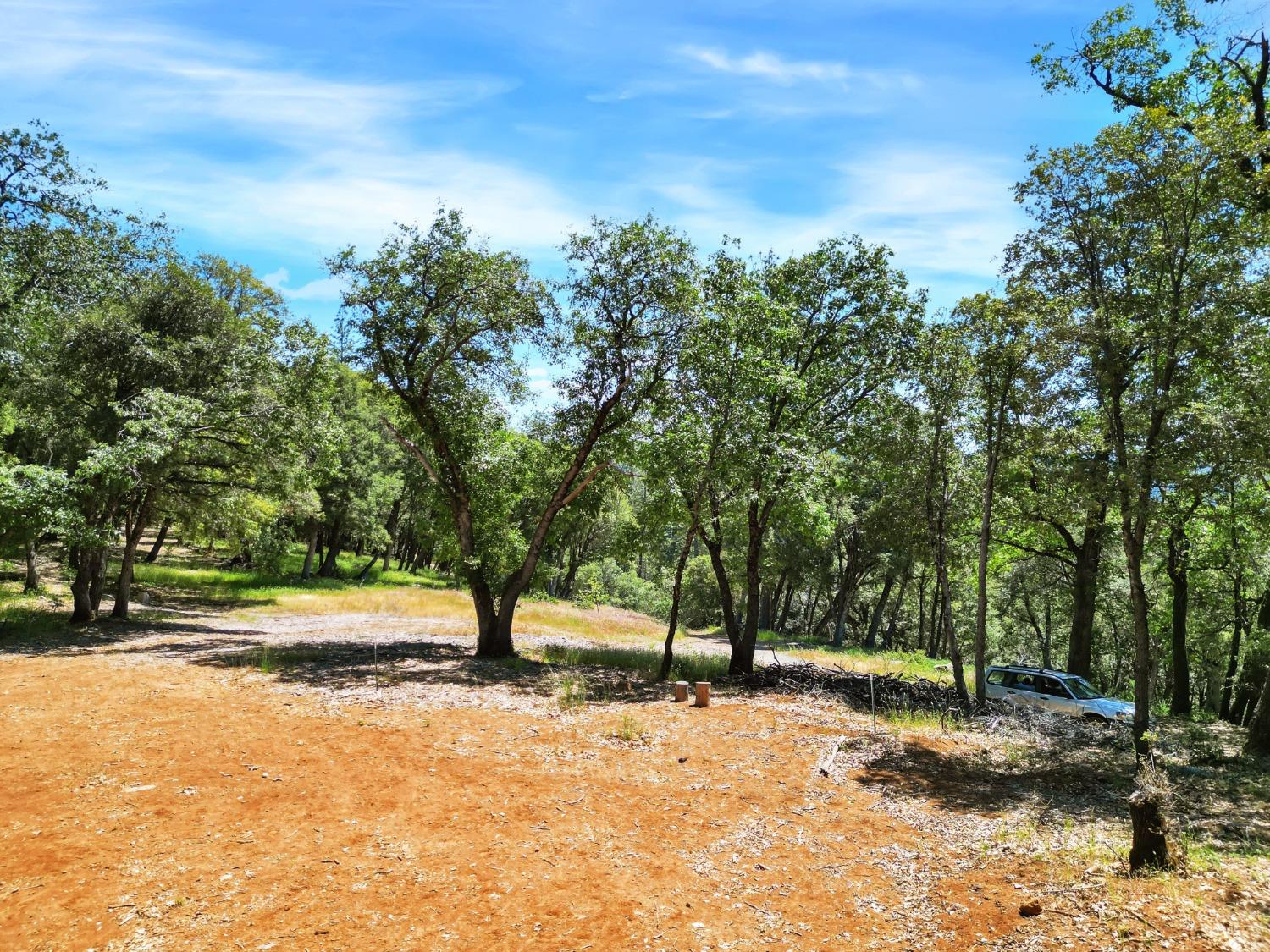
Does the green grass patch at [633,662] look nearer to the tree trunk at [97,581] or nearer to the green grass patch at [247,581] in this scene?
the tree trunk at [97,581]

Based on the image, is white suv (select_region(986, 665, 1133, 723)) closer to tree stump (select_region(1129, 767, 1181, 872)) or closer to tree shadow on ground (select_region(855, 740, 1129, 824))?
tree shadow on ground (select_region(855, 740, 1129, 824))

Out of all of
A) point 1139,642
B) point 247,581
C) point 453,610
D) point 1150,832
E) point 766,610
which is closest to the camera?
point 1150,832

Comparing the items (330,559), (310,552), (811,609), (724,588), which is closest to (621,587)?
(811,609)

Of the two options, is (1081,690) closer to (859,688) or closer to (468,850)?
(859,688)

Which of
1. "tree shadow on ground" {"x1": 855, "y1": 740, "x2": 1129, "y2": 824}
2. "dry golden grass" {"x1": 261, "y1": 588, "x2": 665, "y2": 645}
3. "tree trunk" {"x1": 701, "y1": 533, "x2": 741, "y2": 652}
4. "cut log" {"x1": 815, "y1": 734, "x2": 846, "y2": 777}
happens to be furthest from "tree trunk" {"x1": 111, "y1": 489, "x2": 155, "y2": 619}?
"tree shadow on ground" {"x1": 855, "y1": 740, "x2": 1129, "y2": 824}

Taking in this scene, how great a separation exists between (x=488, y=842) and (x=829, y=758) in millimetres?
5717

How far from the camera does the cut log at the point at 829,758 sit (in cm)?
1008

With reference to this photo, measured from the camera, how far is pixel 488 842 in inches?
283

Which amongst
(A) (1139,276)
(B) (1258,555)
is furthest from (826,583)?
(A) (1139,276)

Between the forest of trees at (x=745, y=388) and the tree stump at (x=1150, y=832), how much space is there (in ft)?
16.0

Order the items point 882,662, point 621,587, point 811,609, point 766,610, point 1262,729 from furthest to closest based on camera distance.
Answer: point 811,609, point 621,587, point 766,610, point 882,662, point 1262,729

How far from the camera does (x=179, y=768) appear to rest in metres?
8.49

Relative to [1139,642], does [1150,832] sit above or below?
below

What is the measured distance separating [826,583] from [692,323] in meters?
34.3
